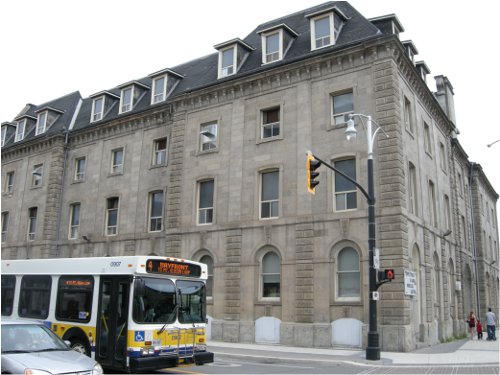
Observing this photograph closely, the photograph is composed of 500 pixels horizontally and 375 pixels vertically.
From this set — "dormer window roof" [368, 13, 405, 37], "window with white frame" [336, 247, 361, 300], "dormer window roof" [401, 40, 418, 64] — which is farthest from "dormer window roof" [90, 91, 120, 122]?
"window with white frame" [336, 247, 361, 300]

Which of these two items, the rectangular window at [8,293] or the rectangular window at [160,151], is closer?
the rectangular window at [8,293]

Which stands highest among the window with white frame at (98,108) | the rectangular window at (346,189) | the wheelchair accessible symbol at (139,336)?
the window with white frame at (98,108)

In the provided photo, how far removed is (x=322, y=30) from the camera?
81.6 feet

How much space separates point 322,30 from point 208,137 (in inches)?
322

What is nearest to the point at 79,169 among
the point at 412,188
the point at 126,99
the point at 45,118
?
the point at 126,99

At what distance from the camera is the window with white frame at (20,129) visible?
40438 mm

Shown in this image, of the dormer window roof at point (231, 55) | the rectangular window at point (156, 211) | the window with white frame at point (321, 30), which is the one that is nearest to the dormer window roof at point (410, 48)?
the window with white frame at point (321, 30)

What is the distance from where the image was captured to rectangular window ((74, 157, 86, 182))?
3456cm

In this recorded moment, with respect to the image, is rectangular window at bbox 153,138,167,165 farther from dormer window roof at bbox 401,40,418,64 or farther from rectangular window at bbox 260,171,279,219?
dormer window roof at bbox 401,40,418,64

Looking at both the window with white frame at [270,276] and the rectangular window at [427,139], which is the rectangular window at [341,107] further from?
the window with white frame at [270,276]

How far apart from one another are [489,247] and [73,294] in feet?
128

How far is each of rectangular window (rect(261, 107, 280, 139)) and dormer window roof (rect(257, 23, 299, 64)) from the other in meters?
2.87

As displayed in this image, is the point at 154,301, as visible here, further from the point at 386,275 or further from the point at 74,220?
the point at 74,220

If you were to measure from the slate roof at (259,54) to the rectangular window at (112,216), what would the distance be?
5540 mm
